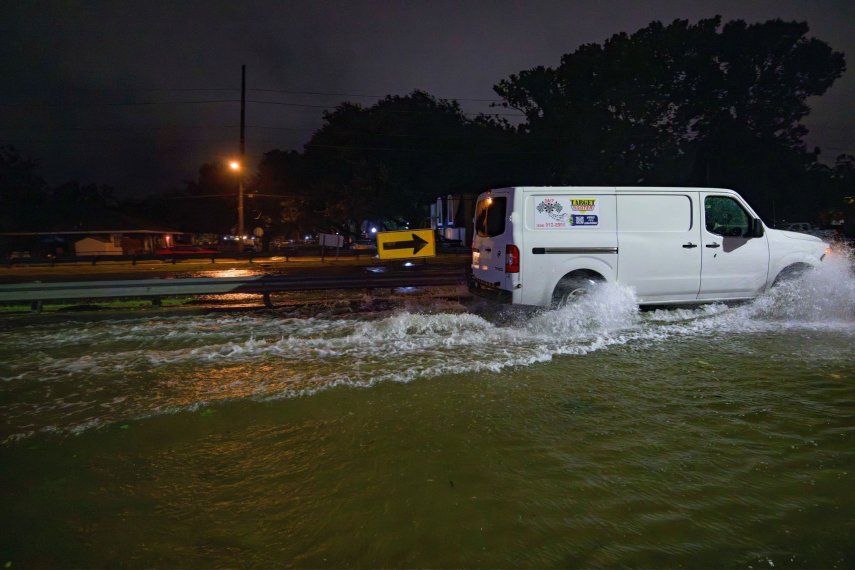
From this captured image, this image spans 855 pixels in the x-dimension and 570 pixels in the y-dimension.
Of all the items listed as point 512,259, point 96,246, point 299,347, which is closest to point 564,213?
point 512,259

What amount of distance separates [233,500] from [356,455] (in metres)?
0.88

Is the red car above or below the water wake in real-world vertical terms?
above

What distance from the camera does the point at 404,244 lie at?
9734 mm

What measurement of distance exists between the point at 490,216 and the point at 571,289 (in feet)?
5.68

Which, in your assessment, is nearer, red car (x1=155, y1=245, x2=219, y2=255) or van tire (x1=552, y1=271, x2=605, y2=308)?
van tire (x1=552, y1=271, x2=605, y2=308)

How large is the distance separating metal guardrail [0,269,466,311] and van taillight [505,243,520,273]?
303 centimetres

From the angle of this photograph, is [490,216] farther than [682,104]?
No

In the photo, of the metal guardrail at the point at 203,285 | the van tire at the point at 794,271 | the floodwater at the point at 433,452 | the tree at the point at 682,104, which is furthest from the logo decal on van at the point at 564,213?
the tree at the point at 682,104

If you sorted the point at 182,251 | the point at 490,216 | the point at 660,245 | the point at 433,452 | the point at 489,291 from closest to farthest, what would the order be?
1. the point at 433,452
2. the point at 660,245
3. the point at 489,291
4. the point at 490,216
5. the point at 182,251

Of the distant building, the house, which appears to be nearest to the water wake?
the distant building

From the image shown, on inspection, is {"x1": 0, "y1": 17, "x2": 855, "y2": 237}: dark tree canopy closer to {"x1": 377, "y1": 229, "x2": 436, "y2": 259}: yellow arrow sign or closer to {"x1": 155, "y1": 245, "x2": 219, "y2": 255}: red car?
{"x1": 155, "y1": 245, "x2": 219, "y2": 255}: red car

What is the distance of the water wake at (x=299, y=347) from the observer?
4840mm

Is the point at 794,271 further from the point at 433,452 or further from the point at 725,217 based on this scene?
the point at 433,452

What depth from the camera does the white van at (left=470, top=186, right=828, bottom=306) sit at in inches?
288
